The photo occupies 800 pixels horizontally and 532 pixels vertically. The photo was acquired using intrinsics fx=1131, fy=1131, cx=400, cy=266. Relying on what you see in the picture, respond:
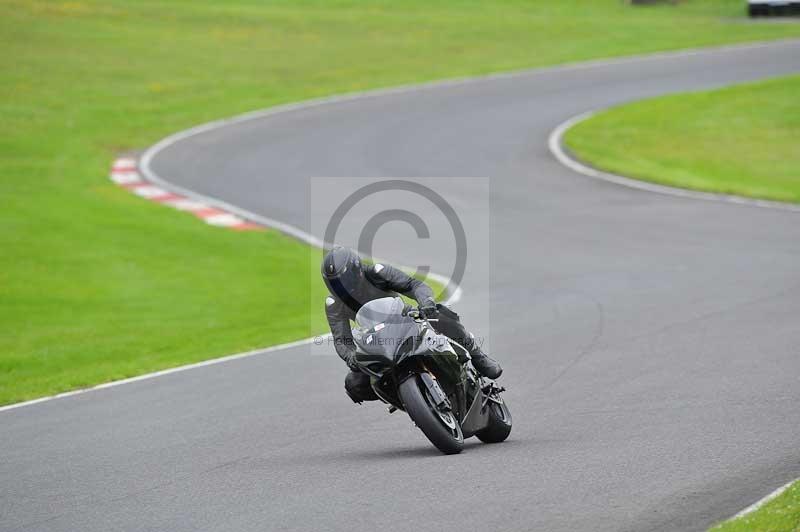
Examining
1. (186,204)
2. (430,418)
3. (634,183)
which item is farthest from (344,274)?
(634,183)

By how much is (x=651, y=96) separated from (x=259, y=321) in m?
21.0

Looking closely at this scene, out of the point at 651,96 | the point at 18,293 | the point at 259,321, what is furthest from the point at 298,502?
the point at 651,96

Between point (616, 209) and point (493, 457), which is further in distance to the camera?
point (616, 209)

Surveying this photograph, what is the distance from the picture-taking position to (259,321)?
15.4 metres

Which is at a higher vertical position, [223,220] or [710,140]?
[710,140]

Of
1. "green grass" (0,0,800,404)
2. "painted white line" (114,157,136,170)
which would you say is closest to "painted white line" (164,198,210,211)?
"green grass" (0,0,800,404)

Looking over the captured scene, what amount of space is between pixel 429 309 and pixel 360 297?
2.34 feet

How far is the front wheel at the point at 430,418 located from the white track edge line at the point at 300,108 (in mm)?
5192

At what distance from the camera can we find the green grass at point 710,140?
932 inches

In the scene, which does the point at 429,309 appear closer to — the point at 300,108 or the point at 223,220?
the point at 223,220

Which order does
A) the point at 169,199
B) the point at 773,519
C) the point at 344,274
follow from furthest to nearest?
1. the point at 169,199
2. the point at 344,274
3. the point at 773,519

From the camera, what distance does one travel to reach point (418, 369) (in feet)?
26.5

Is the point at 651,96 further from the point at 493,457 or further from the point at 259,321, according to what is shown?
the point at 493,457

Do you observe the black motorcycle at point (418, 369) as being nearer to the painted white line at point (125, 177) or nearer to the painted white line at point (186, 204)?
the painted white line at point (186, 204)
